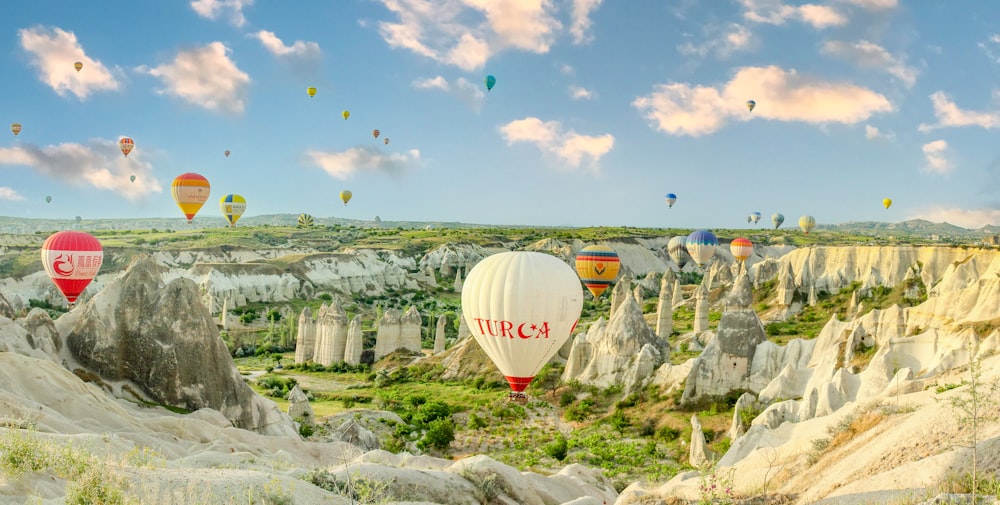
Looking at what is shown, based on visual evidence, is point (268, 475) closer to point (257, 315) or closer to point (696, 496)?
point (696, 496)

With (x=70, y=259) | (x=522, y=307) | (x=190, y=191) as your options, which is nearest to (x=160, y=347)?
(x=522, y=307)

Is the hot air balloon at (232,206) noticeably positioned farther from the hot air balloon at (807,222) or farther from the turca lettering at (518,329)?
the hot air balloon at (807,222)

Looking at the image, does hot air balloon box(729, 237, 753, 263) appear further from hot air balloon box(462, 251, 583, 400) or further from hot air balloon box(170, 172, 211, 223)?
hot air balloon box(462, 251, 583, 400)

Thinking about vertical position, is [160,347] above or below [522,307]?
below

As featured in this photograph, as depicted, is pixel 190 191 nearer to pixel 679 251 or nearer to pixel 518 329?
pixel 518 329

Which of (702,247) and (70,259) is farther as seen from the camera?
(702,247)

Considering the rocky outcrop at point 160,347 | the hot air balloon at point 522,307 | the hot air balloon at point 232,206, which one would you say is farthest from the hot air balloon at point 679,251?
the rocky outcrop at point 160,347
